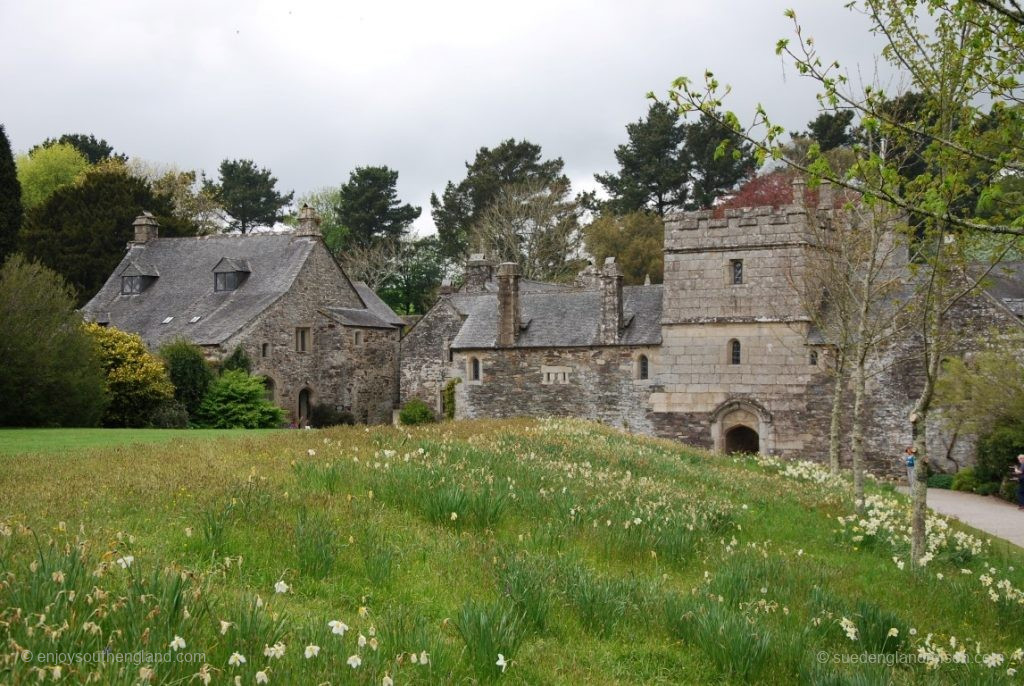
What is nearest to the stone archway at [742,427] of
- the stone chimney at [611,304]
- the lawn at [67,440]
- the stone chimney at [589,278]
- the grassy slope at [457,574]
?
the stone chimney at [611,304]

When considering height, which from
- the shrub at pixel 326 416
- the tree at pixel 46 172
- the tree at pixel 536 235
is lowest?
the shrub at pixel 326 416

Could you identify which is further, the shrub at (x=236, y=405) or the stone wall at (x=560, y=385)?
the stone wall at (x=560, y=385)

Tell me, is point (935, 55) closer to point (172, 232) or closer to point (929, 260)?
point (929, 260)

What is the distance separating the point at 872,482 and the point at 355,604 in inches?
804

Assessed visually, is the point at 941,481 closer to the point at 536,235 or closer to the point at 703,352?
the point at 703,352

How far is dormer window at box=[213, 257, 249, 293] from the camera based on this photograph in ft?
137

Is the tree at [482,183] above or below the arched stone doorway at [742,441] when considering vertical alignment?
above

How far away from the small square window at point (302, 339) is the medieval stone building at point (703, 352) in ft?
23.5

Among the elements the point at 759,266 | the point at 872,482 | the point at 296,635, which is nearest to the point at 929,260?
the point at 296,635

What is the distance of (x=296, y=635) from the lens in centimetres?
592

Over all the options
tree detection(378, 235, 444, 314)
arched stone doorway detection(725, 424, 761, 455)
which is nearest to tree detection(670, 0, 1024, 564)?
arched stone doorway detection(725, 424, 761, 455)

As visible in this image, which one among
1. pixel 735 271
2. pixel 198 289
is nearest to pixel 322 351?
pixel 198 289

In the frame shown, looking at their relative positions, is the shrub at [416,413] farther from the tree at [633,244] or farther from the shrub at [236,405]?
the tree at [633,244]

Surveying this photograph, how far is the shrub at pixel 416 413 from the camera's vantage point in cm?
4025
